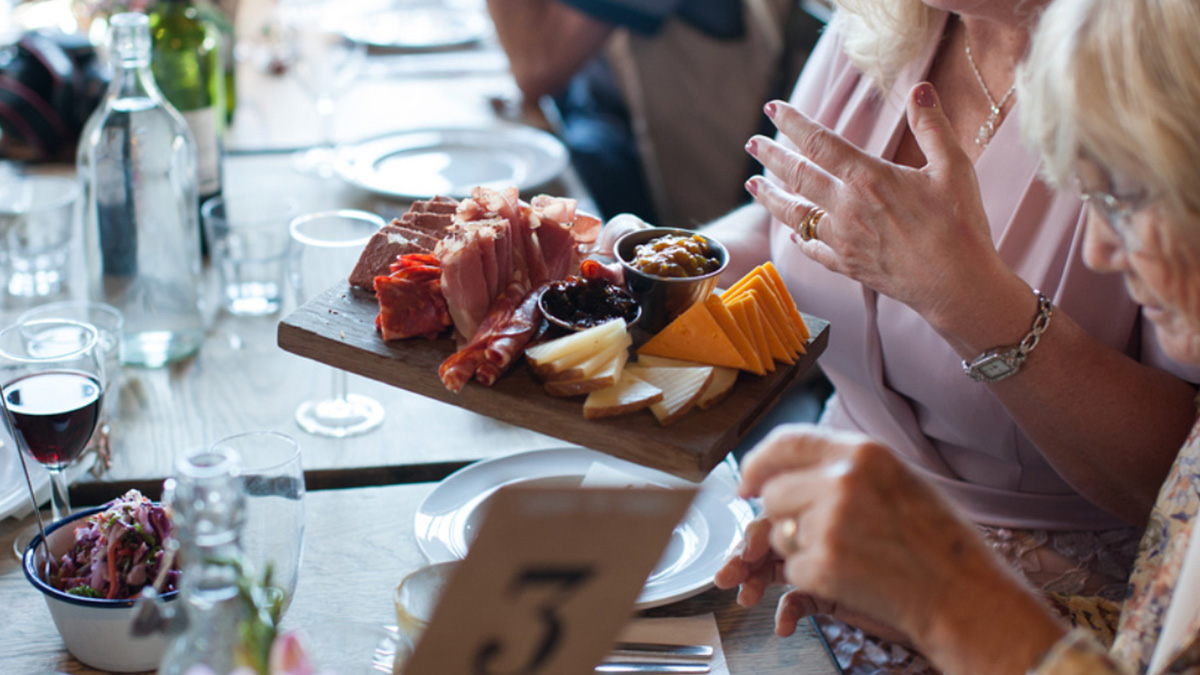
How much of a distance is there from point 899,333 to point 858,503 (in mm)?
749

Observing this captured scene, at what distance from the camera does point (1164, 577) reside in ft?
3.29

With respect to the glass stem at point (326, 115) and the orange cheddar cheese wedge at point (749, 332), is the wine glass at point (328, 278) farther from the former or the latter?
the glass stem at point (326, 115)

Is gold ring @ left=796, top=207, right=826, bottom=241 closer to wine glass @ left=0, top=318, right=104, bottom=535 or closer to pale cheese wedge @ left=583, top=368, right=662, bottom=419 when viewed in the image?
pale cheese wedge @ left=583, top=368, right=662, bottom=419

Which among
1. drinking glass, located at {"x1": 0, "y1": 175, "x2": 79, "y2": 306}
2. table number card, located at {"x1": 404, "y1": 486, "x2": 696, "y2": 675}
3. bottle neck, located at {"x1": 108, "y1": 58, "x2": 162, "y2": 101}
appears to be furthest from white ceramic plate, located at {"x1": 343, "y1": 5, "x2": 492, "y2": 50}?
table number card, located at {"x1": 404, "y1": 486, "x2": 696, "y2": 675}

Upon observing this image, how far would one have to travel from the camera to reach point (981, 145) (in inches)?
59.0

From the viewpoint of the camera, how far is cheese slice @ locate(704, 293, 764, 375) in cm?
113

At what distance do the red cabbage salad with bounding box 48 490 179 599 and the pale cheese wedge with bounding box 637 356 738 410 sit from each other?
1.68 ft

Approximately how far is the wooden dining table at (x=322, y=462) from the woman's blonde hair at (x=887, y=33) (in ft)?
2.31

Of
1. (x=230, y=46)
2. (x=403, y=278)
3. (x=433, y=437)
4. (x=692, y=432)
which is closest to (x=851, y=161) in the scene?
(x=692, y=432)

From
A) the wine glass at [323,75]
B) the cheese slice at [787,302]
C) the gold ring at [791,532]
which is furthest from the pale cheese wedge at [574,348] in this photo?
the wine glass at [323,75]

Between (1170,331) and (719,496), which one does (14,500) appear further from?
(1170,331)

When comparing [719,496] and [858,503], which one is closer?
[858,503]

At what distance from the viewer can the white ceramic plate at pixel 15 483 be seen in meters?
1.21

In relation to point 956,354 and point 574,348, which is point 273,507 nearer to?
point 574,348
